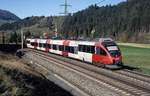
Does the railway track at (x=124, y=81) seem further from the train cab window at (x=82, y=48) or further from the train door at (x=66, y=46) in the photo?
the train door at (x=66, y=46)

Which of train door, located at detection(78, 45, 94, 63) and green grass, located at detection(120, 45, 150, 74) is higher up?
train door, located at detection(78, 45, 94, 63)

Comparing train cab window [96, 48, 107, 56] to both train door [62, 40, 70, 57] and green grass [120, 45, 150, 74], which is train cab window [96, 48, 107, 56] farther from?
train door [62, 40, 70, 57]

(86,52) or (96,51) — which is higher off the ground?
(96,51)

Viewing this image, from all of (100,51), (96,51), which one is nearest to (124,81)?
(100,51)

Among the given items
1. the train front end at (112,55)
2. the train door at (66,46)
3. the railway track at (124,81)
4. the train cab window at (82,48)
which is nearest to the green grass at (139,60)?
the train front end at (112,55)

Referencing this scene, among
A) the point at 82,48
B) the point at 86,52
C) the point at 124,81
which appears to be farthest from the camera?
the point at 82,48

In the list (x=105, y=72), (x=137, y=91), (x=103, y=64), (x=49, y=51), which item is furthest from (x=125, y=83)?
(x=49, y=51)

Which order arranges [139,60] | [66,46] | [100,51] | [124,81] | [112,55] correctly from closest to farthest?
[124,81] < [112,55] < [100,51] < [139,60] < [66,46]

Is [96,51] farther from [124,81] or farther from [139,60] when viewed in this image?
[139,60]

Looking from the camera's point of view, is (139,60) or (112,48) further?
(139,60)

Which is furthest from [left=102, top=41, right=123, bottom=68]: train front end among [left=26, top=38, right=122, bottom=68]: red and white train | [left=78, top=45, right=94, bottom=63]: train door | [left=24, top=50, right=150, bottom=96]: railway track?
[left=78, top=45, right=94, bottom=63]: train door

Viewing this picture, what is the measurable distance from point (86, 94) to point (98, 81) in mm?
4909

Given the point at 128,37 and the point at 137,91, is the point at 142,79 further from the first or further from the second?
the point at 128,37

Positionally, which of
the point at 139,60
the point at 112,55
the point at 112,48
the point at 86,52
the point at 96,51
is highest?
the point at 112,48
